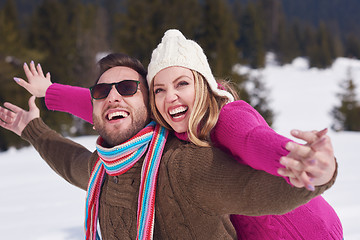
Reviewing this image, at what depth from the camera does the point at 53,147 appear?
334 centimetres

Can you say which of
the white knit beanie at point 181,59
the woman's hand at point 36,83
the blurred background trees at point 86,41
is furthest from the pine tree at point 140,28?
the white knit beanie at point 181,59

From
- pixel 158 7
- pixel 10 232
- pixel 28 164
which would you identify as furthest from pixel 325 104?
pixel 10 232

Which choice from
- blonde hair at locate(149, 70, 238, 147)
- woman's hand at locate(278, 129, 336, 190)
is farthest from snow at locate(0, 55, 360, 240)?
woman's hand at locate(278, 129, 336, 190)

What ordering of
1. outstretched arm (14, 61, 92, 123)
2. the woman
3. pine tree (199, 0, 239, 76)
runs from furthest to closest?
pine tree (199, 0, 239, 76) < outstretched arm (14, 61, 92, 123) < the woman

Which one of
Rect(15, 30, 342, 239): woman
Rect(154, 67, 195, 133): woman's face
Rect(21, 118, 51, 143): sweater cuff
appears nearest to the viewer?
Rect(15, 30, 342, 239): woman

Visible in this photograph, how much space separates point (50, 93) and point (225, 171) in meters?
2.18

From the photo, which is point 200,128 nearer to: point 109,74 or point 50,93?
point 109,74

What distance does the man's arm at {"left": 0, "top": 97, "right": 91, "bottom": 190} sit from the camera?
10.3ft

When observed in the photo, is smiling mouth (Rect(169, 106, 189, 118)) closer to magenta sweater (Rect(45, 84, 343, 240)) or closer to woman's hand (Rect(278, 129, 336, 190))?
magenta sweater (Rect(45, 84, 343, 240))

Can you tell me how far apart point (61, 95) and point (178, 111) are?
1.66 m

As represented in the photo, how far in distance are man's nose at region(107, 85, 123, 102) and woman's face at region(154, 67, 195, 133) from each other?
10.4 inches

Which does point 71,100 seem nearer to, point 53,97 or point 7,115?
point 53,97

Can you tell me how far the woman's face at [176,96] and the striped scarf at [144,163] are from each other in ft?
0.40

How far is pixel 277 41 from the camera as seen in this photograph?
5341 cm
